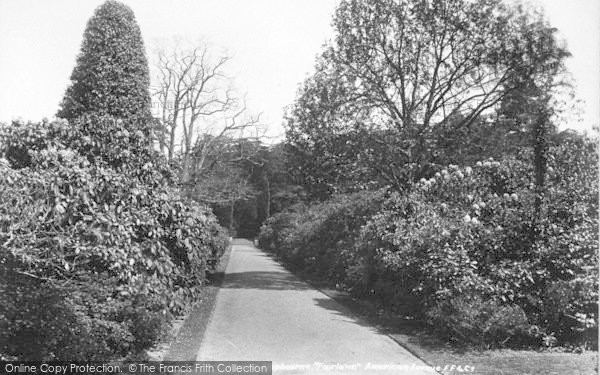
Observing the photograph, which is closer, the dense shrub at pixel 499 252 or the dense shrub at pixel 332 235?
the dense shrub at pixel 499 252

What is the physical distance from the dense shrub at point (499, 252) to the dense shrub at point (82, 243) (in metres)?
4.12

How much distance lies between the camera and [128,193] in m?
6.41

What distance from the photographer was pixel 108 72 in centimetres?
952

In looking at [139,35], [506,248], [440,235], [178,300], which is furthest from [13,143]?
[506,248]

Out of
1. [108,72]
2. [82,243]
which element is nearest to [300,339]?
[82,243]

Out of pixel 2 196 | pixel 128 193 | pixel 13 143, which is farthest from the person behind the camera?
pixel 13 143

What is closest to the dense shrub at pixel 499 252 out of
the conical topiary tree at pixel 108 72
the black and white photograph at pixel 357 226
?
the black and white photograph at pixel 357 226

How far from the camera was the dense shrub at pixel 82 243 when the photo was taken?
5.01 m

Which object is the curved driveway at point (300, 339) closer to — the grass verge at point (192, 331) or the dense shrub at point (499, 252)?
the grass verge at point (192, 331)

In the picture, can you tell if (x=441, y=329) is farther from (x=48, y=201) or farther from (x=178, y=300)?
(x=48, y=201)

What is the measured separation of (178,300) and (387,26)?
12223mm

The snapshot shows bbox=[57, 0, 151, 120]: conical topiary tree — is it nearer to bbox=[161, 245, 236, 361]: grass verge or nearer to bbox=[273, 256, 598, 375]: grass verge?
bbox=[161, 245, 236, 361]: grass verge

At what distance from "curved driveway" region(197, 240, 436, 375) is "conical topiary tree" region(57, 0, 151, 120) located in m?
4.41

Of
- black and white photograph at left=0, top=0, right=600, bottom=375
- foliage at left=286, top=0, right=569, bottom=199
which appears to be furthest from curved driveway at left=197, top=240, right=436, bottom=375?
foliage at left=286, top=0, right=569, bottom=199
